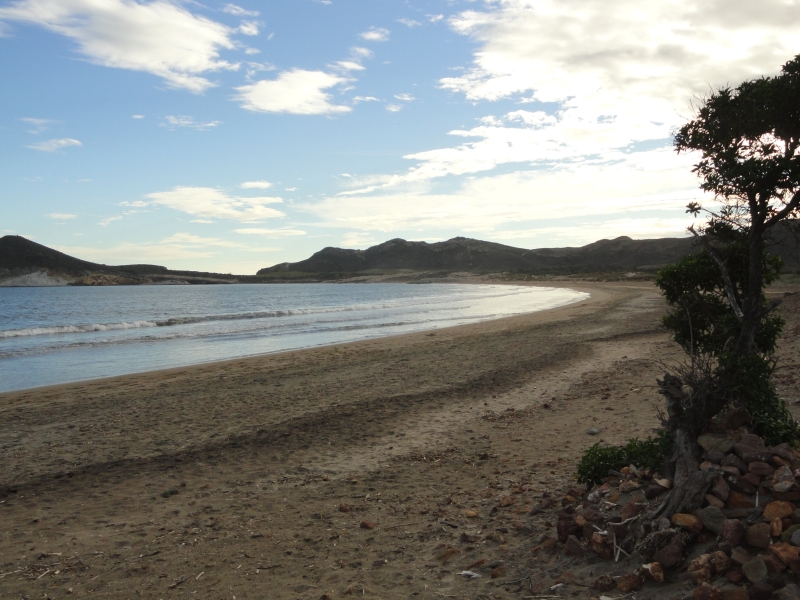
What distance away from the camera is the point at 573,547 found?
A: 469cm

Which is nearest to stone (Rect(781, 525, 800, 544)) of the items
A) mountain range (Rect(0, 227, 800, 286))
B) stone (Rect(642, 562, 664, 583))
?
stone (Rect(642, 562, 664, 583))

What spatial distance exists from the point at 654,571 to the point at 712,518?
591 mm

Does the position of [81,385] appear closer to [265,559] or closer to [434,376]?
[434,376]

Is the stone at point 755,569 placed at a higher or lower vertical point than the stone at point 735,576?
higher

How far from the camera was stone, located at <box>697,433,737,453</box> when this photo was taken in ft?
16.2

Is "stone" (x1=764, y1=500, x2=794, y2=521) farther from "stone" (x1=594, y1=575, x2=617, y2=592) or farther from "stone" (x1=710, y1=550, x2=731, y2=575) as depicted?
→ "stone" (x1=594, y1=575, x2=617, y2=592)

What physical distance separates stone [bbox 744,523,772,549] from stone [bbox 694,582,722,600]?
0.48 metres

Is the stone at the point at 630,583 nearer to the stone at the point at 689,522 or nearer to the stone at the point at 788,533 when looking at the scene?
the stone at the point at 689,522

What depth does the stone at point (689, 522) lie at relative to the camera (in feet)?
13.8

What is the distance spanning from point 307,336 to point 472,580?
2378cm

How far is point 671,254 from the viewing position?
147m

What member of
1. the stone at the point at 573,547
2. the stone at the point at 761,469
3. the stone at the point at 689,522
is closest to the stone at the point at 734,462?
the stone at the point at 761,469

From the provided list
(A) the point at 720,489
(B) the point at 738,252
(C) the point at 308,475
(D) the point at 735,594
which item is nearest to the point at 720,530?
(A) the point at 720,489

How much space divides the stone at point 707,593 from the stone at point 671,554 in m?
0.39
